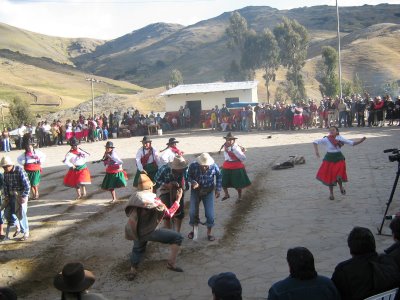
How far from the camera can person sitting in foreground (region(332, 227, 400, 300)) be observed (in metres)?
3.83

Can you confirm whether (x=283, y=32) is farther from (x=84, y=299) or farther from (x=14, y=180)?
(x=84, y=299)

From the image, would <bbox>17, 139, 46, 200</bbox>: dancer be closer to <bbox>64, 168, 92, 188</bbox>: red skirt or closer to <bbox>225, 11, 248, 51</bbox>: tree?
<bbox>64, 168, 92, 188</bbox>: red skirt

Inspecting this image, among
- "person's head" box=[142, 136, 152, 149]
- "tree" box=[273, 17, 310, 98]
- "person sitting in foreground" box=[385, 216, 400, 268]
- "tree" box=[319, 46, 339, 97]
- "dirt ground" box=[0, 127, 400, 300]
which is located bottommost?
"dirt ground" box=[0, 127, 400, 300]

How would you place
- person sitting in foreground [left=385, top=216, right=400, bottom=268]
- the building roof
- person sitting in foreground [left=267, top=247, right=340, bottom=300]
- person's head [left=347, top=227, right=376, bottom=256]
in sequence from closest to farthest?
person sitting in foreground [left=267, top=247, right=340, bottom=300]
person's head [left=347, top=227, right=376, bottom=256]
person sitting in foreground [left=385, top=216, right=400, bottom=268]
the building roof

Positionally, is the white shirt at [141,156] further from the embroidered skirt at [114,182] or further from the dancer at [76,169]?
the dancer at [76,169]

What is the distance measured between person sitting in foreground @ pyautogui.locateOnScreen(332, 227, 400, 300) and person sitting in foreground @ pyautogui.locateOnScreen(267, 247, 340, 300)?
0.56 ft

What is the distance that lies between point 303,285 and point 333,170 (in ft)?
22.9

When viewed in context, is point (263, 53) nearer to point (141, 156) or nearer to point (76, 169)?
point (76, 169)

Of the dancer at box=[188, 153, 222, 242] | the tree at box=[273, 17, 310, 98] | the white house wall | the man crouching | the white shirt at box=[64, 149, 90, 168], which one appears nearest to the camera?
the man crouching

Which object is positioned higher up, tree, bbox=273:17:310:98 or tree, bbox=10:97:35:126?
tree, bbox=273:17:310:98

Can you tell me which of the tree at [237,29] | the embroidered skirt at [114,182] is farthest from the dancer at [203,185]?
the tree at [237,29]

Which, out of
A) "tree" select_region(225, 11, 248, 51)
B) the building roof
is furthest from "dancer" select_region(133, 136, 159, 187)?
"tree" select_region(225, 11, 248, 51)

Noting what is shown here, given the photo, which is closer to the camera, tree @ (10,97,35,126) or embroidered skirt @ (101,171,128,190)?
embroidered skirt @ (101,171,128,190)

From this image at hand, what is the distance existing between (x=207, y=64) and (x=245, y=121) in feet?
295
